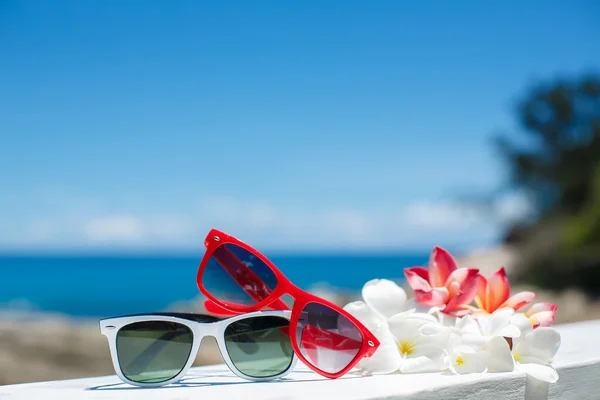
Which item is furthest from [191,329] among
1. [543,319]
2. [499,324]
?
[543,319]

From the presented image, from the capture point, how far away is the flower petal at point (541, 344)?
1342 mm

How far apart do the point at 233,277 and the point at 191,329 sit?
0.15 m

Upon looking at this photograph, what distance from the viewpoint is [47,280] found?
1839 inches

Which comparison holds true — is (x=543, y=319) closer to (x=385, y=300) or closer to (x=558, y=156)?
(x=385, y=300)

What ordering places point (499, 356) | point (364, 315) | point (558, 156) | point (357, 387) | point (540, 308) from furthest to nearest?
point (558, 156) → point (540, 308) → point (364, 315) → point (499, 356) → point (357, 387)

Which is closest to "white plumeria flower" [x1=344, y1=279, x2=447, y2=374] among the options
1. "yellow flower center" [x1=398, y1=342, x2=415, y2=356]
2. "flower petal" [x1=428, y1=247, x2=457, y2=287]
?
"yellow flower center" [x1=398, y1=342, x2=415, y2=356]

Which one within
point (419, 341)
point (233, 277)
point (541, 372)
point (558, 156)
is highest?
point (558, 156)

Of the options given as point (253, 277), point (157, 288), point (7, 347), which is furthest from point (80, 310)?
point (253, 277)

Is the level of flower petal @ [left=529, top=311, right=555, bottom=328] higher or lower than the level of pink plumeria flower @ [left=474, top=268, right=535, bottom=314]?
lower

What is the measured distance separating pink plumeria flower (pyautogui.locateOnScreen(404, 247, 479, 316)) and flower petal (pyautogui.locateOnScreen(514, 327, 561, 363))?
0.49 ft

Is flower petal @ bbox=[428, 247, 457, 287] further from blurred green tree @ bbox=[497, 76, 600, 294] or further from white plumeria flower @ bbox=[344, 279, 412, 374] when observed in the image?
blurred green tree @ bbox=[497, 76, 600, 294]

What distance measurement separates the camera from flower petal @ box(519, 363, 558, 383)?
126cm

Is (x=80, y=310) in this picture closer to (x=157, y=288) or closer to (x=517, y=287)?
(x=157, y=288)

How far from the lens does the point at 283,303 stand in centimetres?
140
